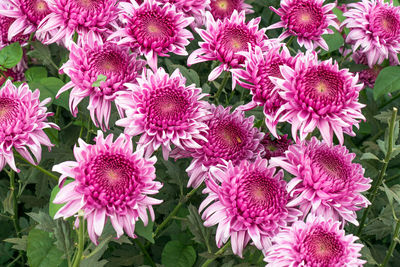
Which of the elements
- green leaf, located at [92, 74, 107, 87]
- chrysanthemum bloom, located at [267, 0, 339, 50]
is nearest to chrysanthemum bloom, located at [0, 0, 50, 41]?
green leaf, located at [92, 74, 107, 87]

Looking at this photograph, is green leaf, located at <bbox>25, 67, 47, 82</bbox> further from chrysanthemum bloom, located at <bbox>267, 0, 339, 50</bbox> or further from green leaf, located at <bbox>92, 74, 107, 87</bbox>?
chrysanthemum bloom, located at <bbox>267, 0, 339, 50</bbox>

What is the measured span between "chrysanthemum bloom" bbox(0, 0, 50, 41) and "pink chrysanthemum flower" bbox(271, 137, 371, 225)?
1.01 meters

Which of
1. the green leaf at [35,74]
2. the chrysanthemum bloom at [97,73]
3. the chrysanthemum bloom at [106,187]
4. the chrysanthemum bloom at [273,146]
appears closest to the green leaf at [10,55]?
the green leaf at [35,74]

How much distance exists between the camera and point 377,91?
6.41 ft

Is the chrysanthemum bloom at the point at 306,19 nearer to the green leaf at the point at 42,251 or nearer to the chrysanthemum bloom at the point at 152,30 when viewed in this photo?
the chrysanthemum bloom at the point at 152,30

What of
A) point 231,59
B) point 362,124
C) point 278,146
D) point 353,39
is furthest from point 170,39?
point 362,124

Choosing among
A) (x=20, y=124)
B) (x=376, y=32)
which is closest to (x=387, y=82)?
(x=376, y=32)

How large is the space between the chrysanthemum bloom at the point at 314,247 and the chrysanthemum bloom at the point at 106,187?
14.0 inches

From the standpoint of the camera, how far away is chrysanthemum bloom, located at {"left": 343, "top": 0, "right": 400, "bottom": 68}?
200 centimetres

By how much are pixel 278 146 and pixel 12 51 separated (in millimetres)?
1047

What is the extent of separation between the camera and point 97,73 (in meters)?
1.52

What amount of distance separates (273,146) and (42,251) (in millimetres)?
872

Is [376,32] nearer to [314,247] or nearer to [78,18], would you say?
[314,247]

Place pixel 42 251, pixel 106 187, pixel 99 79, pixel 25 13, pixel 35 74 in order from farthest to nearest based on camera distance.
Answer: pixel 35 74 → pixel 25 13 → pixel 42 251 → pixel 99 79 → pixel 106 187
